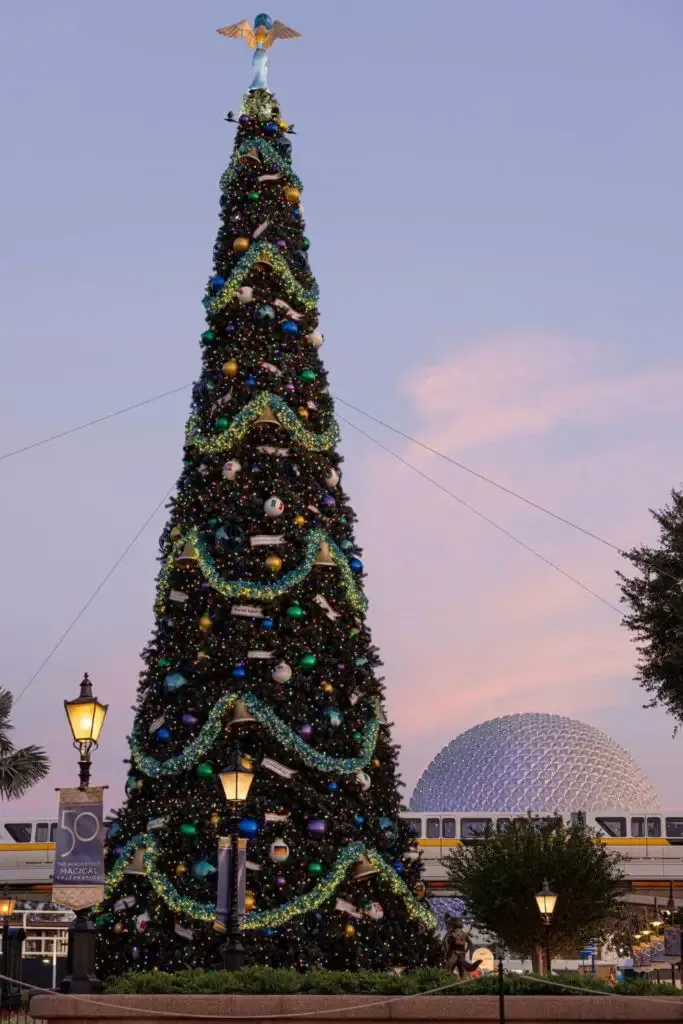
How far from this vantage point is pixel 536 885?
126 ft

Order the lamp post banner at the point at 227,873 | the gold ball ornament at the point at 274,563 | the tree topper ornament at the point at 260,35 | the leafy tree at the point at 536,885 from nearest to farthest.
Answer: the lamp post banner at the point at 227,873, the gold ball ornament at the point at 274,563, the tree topper ornament at the point at 260,35, the leafy tree at the point at 536,885

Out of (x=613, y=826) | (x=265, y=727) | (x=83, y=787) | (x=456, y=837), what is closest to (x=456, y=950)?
(x=265, y=727)

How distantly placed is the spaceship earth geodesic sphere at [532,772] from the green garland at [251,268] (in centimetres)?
5665

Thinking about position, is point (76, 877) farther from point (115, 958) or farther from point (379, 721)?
point (379, 721)

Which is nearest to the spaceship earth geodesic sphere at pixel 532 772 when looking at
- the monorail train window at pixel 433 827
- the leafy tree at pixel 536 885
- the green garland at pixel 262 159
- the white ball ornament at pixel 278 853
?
the monorail train window at pixel 433 827

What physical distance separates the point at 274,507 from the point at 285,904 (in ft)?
20.5

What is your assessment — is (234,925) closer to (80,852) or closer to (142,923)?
(80,852)

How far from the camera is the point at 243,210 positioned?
2539 cm

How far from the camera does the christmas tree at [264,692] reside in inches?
835

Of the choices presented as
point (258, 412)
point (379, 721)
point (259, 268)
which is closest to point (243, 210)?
point (259, 268)

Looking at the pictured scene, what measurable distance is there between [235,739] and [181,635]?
A: 6.81 feet

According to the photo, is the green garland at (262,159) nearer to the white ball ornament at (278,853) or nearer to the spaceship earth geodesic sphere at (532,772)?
the white ball ornament at (278,853)

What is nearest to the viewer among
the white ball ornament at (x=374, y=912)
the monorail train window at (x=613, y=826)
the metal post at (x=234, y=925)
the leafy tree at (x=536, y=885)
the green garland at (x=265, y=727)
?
the metal post at (x=234, y=925)

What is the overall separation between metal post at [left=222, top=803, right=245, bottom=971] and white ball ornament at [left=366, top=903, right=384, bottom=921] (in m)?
3.86
